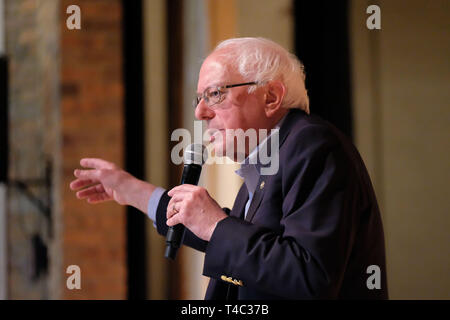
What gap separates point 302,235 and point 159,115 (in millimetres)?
2555

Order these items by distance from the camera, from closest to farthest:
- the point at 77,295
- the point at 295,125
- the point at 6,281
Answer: the point at 295,125, the point at 77,295, the point at 6,281

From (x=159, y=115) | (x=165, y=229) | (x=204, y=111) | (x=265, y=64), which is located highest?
(x=265, y=64)

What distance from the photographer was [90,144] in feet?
10.9

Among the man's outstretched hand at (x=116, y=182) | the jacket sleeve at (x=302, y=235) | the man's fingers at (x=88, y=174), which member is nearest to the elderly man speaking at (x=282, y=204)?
the jacket sleeve at (x=302, y=235)

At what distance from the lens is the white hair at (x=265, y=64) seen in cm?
134

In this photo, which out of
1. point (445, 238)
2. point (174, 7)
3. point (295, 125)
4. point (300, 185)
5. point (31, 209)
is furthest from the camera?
point (31, 209)

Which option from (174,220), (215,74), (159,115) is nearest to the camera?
(174,220)

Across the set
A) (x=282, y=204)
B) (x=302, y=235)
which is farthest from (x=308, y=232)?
(x=282, y=204)

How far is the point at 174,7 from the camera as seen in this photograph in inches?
141

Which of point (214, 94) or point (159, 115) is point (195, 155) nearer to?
point (214, 94)

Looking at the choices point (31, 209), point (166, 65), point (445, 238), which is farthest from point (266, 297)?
point (31, 209)

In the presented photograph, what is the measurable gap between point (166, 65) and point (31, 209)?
58.2 inches

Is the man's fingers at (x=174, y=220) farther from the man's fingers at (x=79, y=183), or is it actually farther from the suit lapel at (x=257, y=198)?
the man's fingers at (x=79, y=183)
